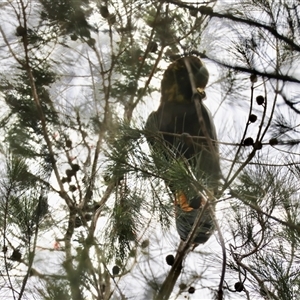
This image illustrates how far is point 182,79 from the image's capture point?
2.78ft

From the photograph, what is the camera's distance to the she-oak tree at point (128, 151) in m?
0.80

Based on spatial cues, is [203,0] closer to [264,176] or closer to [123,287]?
[264,176]

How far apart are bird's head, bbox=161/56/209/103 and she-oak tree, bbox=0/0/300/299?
0.7 inches

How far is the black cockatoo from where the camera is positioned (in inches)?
31.4

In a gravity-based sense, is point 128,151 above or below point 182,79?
below

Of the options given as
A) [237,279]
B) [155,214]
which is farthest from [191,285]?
[155,214]

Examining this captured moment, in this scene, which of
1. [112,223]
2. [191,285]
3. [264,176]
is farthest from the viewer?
[191,285]

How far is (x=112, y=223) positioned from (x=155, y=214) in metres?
0.08

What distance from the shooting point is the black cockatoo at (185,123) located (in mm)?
798

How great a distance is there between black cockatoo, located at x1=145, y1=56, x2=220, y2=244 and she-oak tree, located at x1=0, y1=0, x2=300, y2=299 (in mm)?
22

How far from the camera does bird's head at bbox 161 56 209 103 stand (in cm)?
83

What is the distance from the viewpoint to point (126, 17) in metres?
0.86

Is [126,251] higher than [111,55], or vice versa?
[111,55]

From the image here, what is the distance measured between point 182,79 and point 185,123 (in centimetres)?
8
